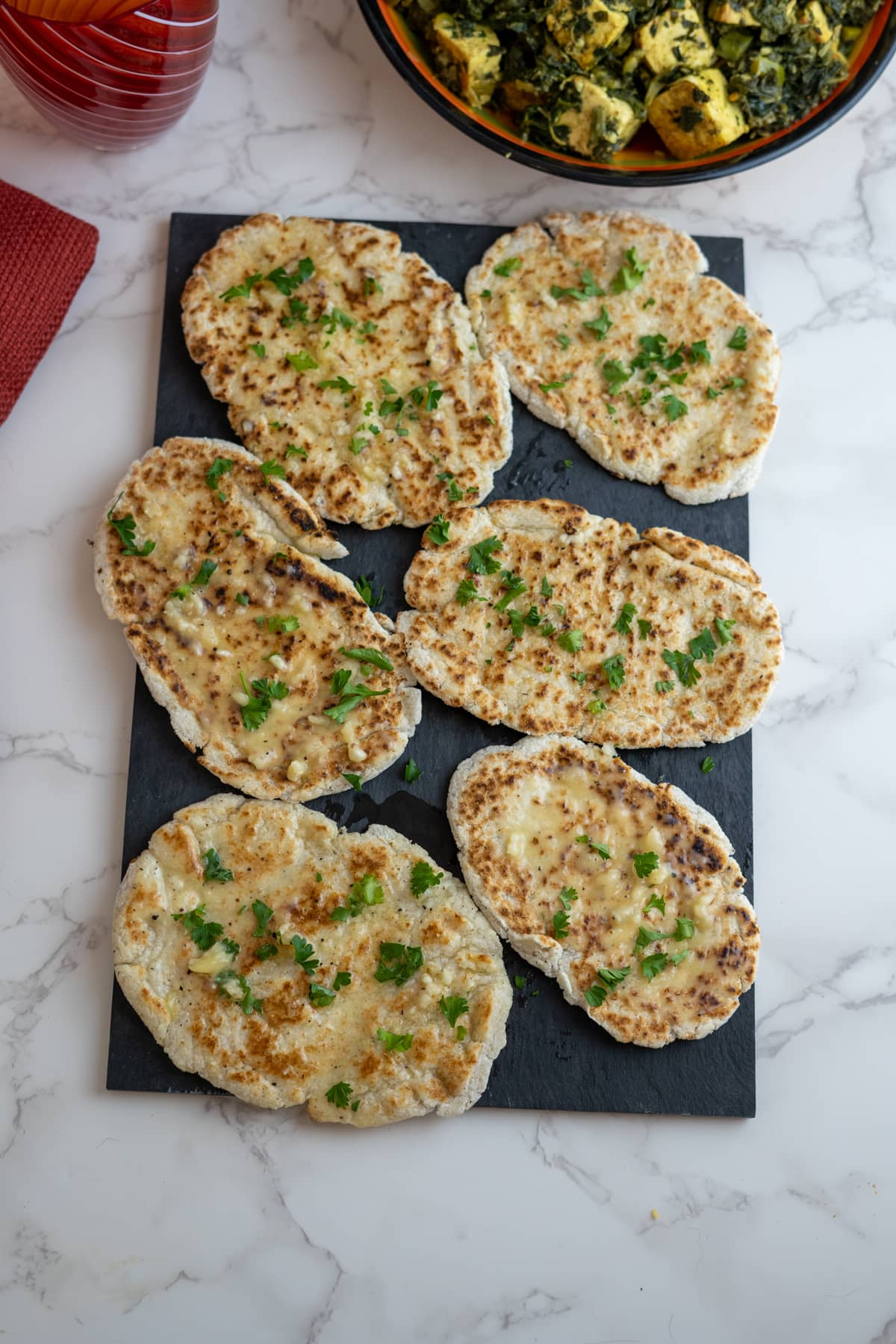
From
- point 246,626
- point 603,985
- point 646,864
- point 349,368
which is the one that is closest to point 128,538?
point 246,626

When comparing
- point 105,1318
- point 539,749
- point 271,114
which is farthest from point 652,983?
point 271,114

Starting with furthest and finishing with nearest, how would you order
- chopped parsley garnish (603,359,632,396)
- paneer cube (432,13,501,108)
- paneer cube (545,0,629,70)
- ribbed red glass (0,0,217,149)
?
chopped parsley garnish (603,359,632,396) → paneer cube (432,13,501,108) → paneer cube (545,0,629,70) → ribbed red glass (0,0,217,149)

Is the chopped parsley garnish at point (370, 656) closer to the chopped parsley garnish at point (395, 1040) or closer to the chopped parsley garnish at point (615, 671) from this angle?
the chopped parsley garnish at point (615, 671)

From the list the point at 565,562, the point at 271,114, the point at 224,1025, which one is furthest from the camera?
the point at 271,114

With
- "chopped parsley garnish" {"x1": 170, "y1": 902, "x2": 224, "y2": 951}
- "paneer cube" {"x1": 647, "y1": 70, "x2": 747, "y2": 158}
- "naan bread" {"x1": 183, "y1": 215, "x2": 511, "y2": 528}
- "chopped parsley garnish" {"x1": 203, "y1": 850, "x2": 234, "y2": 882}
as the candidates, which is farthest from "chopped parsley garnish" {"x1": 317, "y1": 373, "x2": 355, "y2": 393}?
Answer: "chopped parsley garnish" {"x1": 170, "y1": 902, "x2": 224, "y2": 951}

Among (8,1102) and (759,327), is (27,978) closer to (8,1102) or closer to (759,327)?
(8,1102)

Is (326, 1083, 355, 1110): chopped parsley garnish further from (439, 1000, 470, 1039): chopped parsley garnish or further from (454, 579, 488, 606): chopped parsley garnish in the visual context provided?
(454, 579, 488, 606): chopped parsley garnish

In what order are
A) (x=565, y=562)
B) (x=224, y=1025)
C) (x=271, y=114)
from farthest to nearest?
(x=271, y=114)
(x=565, y=562)
(x=224, y=1025)
